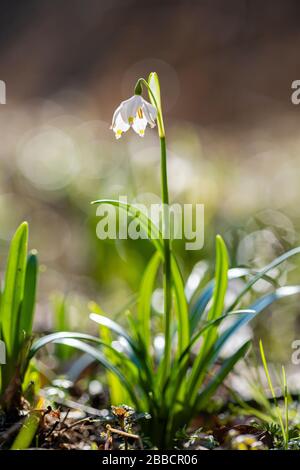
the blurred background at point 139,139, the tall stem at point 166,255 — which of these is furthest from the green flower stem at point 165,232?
the blurred background at point 139,139

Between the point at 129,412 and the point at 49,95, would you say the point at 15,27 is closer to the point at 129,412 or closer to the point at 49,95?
the point at 49,95

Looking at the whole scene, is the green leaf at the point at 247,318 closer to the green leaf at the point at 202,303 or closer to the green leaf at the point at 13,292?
the green leaf at the point at 202,303

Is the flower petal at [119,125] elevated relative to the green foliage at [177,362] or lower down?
elevated

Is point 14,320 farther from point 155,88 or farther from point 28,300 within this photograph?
point 155,88

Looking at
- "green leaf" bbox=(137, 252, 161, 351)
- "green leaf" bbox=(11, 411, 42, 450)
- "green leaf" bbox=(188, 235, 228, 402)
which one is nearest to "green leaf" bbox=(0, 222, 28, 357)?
"green leaf" bbox=(11, 411, 42, 450)
